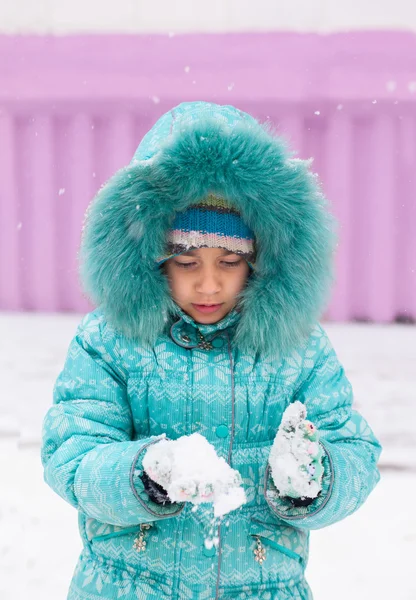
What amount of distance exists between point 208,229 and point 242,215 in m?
0.08

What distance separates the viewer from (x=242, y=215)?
48.3 inches

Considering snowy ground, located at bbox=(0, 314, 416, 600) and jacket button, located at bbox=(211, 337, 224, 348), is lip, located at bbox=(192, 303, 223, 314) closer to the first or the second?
jacket button, located at bbox=(211, 337, 224, 348)

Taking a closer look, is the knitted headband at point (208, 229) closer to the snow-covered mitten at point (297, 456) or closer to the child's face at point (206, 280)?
the child's face at point (206, 280)

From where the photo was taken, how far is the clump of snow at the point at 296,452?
103cm

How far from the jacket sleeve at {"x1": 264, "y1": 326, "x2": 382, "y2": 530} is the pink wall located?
346 centimetres

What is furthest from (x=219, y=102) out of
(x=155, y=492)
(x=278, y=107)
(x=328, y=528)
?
(x=155, y=492)

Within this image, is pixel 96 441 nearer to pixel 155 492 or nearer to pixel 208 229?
pixel 155 492

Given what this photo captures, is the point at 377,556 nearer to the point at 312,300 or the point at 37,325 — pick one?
the point at 312,300

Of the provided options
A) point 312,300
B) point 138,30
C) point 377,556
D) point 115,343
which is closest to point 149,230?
point 115,343

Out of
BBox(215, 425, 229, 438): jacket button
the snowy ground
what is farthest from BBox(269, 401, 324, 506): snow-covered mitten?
the snowy ground

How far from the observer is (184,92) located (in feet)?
15.4

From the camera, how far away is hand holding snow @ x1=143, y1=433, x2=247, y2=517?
0.94 metres

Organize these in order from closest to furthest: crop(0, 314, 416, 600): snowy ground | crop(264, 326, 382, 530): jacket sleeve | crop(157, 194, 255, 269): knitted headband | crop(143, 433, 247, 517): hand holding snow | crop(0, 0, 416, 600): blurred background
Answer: crop(143, 433, 247, 517): hand holding snow < crop(264, 326, 382, 530): jacket sleeve < crop(157, 194, 255, 269): knitted headband < crop(0, 314, 416, 600): snowy ground < crop(0, 0, 416, 600): blurred background

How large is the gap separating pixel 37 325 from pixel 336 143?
2412 mm
